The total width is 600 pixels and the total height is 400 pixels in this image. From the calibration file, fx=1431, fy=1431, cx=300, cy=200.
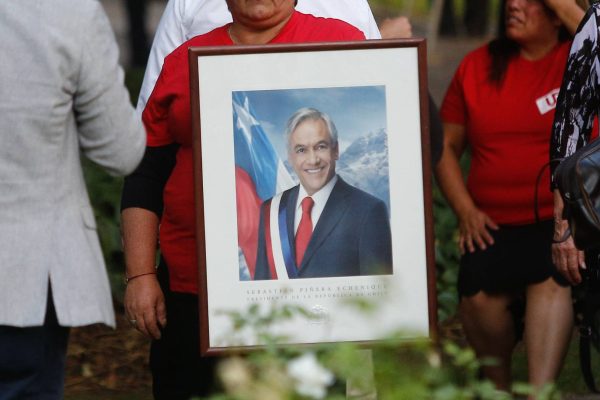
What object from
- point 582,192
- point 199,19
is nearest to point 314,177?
point 582,192

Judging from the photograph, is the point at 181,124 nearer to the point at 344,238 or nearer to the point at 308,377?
the point at 344,238

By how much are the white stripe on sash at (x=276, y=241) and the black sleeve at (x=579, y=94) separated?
1.22 m

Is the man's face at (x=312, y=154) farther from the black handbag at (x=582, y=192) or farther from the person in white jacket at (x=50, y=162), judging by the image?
the black handbag at (x=582, y=192)

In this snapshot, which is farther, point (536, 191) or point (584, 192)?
point (536, 191)

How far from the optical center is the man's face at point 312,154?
169 inches


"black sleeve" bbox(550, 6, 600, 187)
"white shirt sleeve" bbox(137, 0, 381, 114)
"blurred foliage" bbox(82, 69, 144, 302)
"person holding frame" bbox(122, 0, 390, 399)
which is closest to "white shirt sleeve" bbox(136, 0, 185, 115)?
"white shirt sleeve" bbox(137, 0, 381, 114)

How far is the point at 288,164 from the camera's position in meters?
4.30

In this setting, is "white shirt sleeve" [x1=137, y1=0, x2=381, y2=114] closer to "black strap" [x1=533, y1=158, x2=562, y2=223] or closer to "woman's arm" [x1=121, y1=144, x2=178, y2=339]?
"woman's arm" [x1=121, y1=144, x2=178, y2=339]

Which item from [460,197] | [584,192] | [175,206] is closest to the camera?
[584,192]

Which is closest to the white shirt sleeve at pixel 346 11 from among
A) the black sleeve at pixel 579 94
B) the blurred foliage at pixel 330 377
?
the black sleeve at pixel 579 94

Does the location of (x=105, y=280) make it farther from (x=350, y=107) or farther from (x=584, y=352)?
(x=584, y=352)

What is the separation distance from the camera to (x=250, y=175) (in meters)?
4.29

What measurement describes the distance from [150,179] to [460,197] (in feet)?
5.97

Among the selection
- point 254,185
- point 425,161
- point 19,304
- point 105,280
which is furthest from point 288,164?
point 19,304
